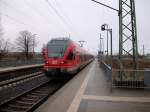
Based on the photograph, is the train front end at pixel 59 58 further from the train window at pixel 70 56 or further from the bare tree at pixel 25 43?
the bare tree at pixel 25 43

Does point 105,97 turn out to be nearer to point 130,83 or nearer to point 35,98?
point 130,83

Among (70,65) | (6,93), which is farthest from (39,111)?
(70,65)

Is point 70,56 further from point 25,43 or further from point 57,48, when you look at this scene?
point 25,43

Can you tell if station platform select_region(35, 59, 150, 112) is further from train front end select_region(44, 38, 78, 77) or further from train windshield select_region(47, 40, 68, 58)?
train windshield select_region(47, 40, 68, 58)

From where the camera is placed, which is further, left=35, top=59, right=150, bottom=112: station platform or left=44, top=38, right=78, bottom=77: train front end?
left=44, top=38, right=78, bottom=77: train front end

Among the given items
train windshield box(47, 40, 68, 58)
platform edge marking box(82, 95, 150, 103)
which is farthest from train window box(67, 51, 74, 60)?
platform edge marking box(82, 95, 150, 103)

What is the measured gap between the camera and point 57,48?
17531 mm

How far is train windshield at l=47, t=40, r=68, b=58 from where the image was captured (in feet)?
56.8

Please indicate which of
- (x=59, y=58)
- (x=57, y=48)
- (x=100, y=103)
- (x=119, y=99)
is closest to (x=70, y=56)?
(x=59, y=58)

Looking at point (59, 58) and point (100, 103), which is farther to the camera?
point (59, 58)

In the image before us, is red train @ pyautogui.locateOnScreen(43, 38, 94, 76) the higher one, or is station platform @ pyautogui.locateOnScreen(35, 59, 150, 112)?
red train @ pyautogui.locateOnScreen(43, 38, 94, 76)

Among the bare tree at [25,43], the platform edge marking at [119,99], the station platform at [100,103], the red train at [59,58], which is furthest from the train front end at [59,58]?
the bare tree at [25,43]

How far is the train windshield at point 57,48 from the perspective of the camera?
1731 cm

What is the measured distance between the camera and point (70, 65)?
17.2m
